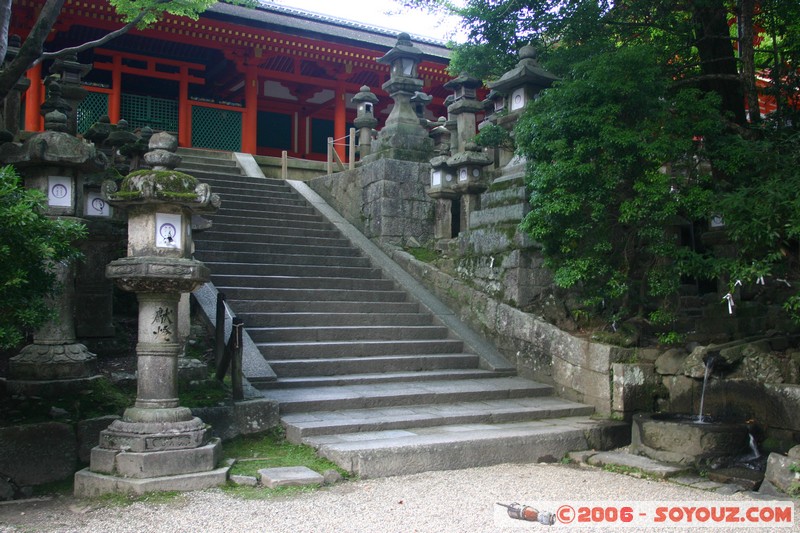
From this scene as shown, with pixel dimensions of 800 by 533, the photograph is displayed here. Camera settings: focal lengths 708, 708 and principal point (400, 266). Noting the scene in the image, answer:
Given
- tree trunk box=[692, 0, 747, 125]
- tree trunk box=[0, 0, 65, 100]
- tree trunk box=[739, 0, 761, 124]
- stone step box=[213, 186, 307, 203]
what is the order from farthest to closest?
1. stone step box=[213, 186, 307, 203]
2. tree trunk box=[692, 0, 747, 125]
3. tree trunk box=[739, 0, 761, 124]
4. tree trunk box=[0, 0, 65, 100]

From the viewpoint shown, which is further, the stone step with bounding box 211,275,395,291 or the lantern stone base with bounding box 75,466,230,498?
the stone step with bounding box 211,275,395,291

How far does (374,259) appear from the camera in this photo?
10836 millimetres

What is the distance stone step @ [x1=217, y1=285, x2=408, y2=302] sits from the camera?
8.95m

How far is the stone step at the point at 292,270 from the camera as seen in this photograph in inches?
377

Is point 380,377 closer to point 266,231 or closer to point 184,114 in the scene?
point 266,231

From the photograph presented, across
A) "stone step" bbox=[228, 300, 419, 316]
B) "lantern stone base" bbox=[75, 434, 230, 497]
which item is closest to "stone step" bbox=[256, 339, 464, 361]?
"stone step" bbox=[228, 300, 419, 316]

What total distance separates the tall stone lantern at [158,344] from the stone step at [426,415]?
3.21 feet

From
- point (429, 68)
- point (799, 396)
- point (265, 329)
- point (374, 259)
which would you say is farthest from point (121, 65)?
point (799, 396)

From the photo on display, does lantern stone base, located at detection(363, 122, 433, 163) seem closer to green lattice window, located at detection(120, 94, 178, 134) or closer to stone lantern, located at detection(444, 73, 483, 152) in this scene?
stone lantern, located at detection(444, 73, 483, 152)

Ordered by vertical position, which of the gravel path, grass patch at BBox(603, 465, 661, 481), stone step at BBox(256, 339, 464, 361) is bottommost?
grass patch at BBox(603, 465, 661, 481)

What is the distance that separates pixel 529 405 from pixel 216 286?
13.7ft

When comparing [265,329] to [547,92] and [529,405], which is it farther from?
[547,92]

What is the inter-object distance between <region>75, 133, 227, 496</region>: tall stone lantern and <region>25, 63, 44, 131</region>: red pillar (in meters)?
11.8

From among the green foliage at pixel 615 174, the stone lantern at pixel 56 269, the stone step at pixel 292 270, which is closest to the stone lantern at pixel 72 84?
the stone step at pixel 292 270
